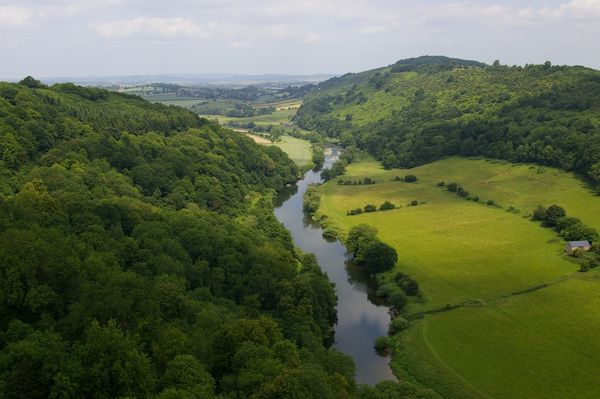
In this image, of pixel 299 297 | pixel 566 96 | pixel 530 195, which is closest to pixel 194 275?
pixel 299 297

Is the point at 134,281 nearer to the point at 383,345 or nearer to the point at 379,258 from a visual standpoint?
the point at 383,345

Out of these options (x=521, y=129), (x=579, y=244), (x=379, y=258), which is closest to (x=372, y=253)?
(x=379, y=258)

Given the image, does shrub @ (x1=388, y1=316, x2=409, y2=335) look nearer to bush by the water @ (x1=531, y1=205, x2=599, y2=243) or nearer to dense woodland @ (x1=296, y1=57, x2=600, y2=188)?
bush by the water @ (x1=531, y1=205, x2=599, y2=243)

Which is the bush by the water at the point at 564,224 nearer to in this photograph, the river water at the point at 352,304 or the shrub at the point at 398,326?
the river water at the point at 352,304

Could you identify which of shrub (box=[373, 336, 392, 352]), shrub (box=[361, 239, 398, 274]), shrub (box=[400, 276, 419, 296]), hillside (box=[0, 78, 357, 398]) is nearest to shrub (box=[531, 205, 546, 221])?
shrub (box=[361, 239, 398, 274])

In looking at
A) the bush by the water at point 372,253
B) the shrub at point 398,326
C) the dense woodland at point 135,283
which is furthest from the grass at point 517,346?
the bush by the water at point 372,253

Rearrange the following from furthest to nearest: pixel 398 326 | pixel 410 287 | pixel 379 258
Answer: pixel 379 258, pixel 410 287, pixel 398 326
